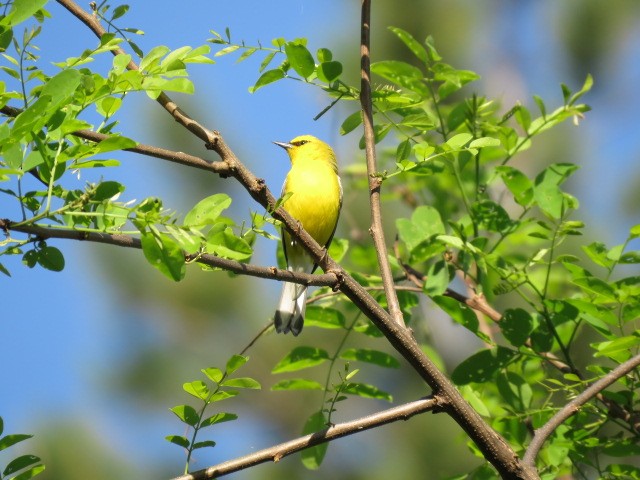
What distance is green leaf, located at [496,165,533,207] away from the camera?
2434mm

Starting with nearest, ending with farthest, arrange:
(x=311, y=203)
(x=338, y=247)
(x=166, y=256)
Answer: (x=166, y=256) < (x=338, y=247) < (x=311, y=203)

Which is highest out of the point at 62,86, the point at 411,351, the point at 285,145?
the point at 285,145

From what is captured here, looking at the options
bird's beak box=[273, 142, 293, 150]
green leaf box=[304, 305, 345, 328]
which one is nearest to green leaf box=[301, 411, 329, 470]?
green leaf box=[304, 305, 345, 328]

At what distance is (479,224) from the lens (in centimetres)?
247

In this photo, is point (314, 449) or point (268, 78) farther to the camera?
point (314, 449)

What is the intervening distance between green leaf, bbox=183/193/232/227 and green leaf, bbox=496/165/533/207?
1.11 meters

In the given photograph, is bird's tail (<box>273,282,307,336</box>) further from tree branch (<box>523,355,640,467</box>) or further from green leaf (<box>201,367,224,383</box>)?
tree branch (<box>523,355,640,467</box>)

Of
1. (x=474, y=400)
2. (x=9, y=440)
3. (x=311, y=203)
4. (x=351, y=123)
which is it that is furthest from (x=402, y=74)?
(x=9, y=440)

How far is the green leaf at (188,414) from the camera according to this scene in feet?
5.69

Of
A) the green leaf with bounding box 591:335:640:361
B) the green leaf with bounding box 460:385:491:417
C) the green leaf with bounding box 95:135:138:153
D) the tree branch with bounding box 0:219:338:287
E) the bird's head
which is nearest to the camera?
the tree branch with bounding box 0:219:338:287

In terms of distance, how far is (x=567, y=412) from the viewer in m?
1.76

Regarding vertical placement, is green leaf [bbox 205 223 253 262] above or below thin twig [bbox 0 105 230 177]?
below

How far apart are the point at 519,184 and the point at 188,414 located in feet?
4.12

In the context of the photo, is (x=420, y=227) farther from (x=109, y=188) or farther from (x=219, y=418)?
(x=109, y=188)
